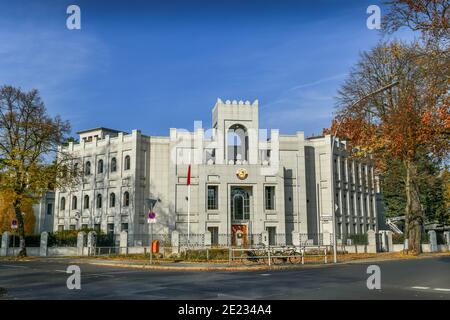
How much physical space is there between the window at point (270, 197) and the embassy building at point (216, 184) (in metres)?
0.11

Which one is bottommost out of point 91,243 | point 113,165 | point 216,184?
point 91,243

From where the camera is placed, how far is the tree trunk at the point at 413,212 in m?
35.4

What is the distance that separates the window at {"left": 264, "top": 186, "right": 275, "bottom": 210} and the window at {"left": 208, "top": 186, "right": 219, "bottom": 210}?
17.4 feet

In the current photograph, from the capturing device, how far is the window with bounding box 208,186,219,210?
4769cm

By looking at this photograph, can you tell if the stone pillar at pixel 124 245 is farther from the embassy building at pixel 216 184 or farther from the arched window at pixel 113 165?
the arched window at pixel 113 165

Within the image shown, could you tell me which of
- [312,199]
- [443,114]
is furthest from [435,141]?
[312,199]

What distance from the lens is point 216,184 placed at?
47281mm

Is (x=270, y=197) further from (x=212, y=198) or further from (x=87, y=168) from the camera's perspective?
(x=87, y=168)

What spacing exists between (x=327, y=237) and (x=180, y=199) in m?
16.5

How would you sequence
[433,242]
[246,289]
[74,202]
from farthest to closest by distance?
[74,202]
[433,242]
[246,289]

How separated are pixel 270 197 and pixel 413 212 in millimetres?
16248

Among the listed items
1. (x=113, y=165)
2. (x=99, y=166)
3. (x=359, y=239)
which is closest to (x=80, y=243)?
(x=113, y=165)
